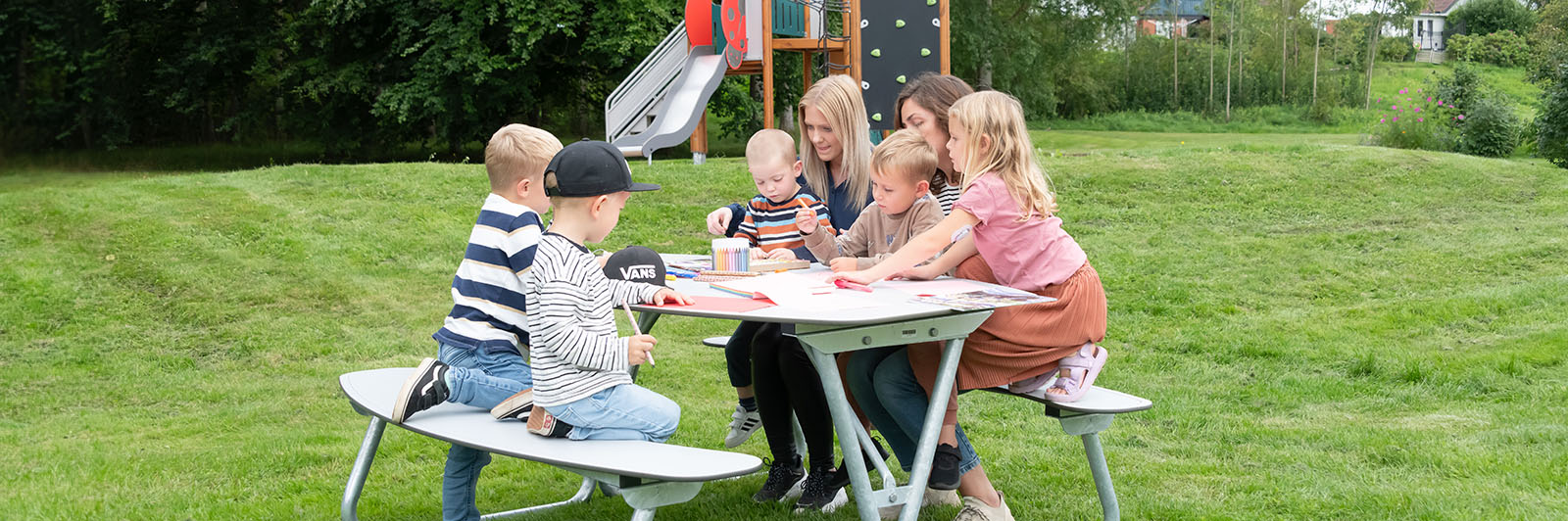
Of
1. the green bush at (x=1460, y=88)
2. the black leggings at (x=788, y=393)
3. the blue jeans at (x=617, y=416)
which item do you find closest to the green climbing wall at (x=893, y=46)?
the black leggings at (x=788, y=393)

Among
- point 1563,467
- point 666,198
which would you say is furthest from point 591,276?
point 666,198

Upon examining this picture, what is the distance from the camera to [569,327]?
2.52 m

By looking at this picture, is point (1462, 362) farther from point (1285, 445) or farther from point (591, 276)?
point (591, 276)

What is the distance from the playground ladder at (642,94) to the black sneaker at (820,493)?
9444 mm

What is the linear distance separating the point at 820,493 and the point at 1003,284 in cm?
85

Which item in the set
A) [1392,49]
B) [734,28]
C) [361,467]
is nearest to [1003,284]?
[361,467]

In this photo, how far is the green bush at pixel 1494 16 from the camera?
34.4m

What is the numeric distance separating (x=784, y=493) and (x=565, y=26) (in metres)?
13.8

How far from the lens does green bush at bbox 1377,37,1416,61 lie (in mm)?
31344

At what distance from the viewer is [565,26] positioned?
1650 centimetres

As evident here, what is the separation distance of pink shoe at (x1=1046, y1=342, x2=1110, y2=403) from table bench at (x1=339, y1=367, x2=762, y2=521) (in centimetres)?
90

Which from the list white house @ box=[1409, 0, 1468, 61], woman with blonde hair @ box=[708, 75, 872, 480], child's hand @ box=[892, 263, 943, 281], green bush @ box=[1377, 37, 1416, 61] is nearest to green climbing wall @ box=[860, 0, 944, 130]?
woman with blonde hair @ box=[708, 75, 872, 480]

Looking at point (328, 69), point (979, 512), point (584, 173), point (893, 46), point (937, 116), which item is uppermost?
point (328, 69)

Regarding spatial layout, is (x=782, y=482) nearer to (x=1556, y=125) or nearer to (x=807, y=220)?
(x=807, y=220)
